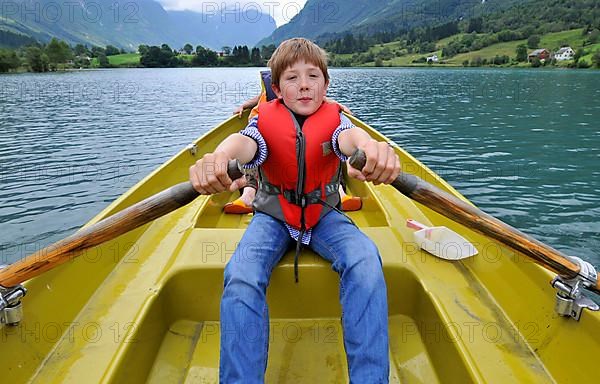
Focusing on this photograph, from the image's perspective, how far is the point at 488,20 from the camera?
126438mm

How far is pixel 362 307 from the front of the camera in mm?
2074

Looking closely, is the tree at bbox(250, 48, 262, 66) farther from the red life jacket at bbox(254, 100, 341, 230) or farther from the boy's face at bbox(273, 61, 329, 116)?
the red life jacket at bbox(254, 100, 341, 230)

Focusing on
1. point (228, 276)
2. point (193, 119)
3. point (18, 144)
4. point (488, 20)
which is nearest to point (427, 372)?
point (228, 276)

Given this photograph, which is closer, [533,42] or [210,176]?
[210,176]

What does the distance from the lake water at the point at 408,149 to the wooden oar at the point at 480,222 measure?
4234 millimetres

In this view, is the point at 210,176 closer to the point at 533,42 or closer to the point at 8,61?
the point at 8,61

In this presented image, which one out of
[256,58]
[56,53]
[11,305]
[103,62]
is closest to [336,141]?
[11,305]

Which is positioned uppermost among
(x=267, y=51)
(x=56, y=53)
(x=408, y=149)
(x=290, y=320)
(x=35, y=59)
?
(x=56, y=53)

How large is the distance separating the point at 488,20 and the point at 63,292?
483ft

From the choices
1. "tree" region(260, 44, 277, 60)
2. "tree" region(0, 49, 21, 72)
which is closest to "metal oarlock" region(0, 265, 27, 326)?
"tree" region(260, 44, 277, 60)

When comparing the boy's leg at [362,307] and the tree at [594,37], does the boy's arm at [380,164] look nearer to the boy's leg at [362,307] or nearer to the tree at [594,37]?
the boy's leg at [362,307]

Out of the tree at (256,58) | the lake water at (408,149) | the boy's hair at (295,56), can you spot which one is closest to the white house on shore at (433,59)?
the tree at (256,58)

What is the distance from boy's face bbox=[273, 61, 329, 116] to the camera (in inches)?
103

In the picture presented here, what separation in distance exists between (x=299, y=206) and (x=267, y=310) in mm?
708
